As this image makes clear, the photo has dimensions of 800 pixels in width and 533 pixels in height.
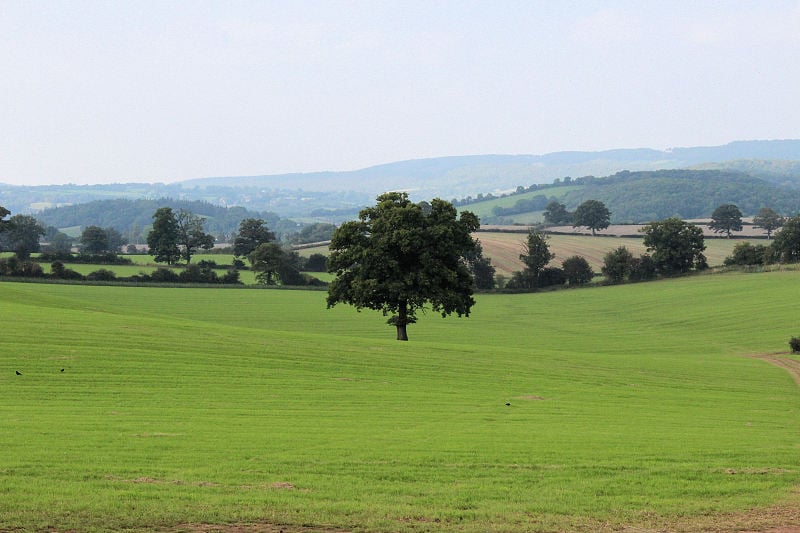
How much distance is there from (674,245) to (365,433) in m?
113

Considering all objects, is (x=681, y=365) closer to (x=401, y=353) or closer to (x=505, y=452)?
(x=401, y=353)

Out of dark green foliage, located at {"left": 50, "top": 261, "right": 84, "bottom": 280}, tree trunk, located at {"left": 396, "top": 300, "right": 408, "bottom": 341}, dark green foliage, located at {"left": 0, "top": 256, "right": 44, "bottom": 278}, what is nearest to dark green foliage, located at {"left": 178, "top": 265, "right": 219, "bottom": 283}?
dark green foliage, located at {"left": 50, "top": 261, "right": 84, "bottom": 280}

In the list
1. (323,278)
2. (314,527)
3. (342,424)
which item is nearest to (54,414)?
(342,424)

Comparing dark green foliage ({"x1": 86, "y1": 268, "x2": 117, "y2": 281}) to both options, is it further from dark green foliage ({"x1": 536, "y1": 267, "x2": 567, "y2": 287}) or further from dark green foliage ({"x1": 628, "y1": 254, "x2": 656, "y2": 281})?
dark green foliage ({"x1": 628, "y1": 254, "x2": 656, "y2": 281})

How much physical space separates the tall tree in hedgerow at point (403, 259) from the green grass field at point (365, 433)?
1112 cm

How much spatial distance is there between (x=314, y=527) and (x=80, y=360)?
19.7m

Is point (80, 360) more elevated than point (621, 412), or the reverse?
point (80, 360)

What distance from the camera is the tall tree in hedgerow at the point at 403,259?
6016 cm

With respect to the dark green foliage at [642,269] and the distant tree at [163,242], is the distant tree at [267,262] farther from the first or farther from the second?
the dark green foliage at [642,269]

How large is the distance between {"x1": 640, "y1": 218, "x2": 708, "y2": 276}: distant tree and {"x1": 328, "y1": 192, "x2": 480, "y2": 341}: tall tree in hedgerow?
7090 centimetres

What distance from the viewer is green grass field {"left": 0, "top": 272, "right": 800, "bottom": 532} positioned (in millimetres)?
17000

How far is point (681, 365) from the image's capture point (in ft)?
160

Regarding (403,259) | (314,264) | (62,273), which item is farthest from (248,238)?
(403,259)

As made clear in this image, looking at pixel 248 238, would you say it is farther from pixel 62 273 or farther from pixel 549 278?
pixel 549 278
